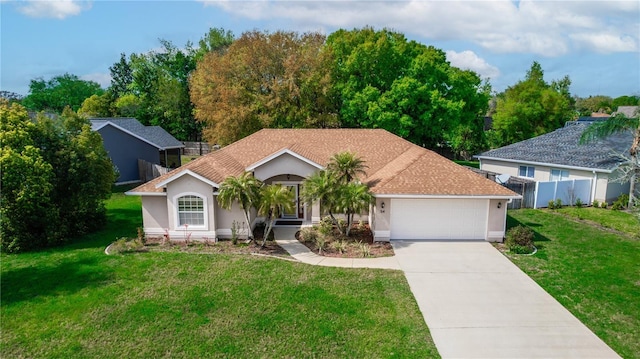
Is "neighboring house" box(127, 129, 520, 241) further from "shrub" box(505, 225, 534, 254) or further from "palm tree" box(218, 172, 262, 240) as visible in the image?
"palm tree" box(218, 172, 262, 240)

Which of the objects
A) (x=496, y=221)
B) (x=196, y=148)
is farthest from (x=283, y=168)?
(x=196, y=148)

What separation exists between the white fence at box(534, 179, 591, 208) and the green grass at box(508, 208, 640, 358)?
2.17m

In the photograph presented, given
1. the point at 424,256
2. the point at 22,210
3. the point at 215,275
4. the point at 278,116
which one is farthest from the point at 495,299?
the point at 278,116

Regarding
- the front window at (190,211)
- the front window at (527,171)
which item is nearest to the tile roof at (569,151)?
the front window at (527,171)

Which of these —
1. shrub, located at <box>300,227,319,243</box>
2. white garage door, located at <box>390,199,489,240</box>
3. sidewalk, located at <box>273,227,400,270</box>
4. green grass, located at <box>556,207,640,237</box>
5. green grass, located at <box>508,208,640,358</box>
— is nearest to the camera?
green grass, located at <box>508,208,640,358</box>

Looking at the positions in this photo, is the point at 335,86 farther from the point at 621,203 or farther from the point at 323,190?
the point at 621,203

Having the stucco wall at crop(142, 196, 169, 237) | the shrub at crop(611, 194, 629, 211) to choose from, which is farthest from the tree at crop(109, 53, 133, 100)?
the shrub at crop(611, 194, 629, 211)

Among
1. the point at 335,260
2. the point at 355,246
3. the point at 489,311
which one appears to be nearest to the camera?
the point at 489,311

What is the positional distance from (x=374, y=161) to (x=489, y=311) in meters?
12.0

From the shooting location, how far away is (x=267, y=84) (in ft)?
110

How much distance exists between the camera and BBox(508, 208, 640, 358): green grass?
1058 cm

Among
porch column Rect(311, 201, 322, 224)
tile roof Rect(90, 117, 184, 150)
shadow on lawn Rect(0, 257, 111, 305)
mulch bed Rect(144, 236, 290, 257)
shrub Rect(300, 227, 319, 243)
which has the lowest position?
shadow on lawn Rect(0, 257, 111, 305)

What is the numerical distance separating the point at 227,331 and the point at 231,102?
992 inches

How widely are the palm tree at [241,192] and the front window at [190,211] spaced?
5.52 ft
